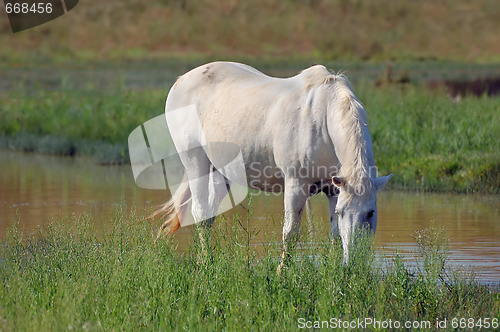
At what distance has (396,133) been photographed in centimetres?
1510

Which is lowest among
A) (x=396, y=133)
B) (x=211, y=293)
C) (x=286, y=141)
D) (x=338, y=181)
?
(x=396, y=133)

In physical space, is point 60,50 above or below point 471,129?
→ below

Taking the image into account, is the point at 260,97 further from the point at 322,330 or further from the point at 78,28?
the point at 78,28

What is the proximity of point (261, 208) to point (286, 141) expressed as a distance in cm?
472

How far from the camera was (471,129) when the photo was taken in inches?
579

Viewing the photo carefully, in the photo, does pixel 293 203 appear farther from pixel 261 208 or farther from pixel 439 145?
pixel 439 145

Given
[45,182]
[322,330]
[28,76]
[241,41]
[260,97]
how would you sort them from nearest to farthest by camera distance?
[322,330] → [260,97] → [45,182] → [28,76] → [241,41]

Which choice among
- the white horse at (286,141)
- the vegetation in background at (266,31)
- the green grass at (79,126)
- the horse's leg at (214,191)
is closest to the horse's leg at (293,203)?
the white horse at (286,141)

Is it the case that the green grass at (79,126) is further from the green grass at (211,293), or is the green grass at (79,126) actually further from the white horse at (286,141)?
the green grass at (211,293)

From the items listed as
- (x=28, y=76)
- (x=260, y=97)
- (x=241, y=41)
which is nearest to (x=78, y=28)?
(x=241, y=41)

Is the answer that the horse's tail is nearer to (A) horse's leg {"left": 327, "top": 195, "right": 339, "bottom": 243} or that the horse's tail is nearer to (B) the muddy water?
(B) the muddy water

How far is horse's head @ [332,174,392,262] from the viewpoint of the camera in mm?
6215

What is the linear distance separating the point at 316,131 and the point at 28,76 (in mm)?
40338

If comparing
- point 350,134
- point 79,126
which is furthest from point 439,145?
point 79,126
